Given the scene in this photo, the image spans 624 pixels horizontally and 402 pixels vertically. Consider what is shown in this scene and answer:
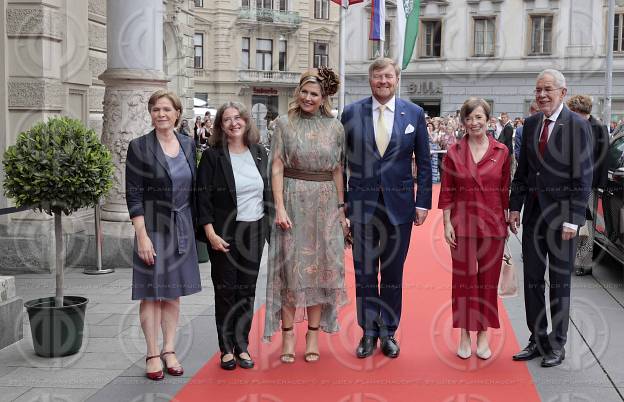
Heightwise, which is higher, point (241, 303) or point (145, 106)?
point (145, 106)

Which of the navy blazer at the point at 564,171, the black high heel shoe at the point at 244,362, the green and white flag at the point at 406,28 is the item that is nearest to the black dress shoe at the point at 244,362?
the black high heel shoe at the point at 244,362

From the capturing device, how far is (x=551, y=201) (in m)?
Answer: 5.24

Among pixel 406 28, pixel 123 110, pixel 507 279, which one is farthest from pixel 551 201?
pixel 406 28

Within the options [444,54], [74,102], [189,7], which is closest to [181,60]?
A: [189,7]

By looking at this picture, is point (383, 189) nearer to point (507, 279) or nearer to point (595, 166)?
point (507, 279)

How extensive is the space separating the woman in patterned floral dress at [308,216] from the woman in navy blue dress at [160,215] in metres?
0.59

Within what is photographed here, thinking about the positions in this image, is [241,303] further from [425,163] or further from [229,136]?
[425,163]

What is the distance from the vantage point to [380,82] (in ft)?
17.6

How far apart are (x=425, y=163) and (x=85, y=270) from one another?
479 cm

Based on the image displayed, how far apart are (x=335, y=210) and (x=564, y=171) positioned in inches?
60.8

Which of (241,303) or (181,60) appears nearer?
(241,303)

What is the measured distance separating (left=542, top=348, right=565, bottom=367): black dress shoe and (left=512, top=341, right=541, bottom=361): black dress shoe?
119 millimetres

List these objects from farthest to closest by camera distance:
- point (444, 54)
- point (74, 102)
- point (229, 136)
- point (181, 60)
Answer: point (444, 54) < point (181, 60) < point (74, 102) < point (229, 136)

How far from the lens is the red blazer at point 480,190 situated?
17.2 feet
